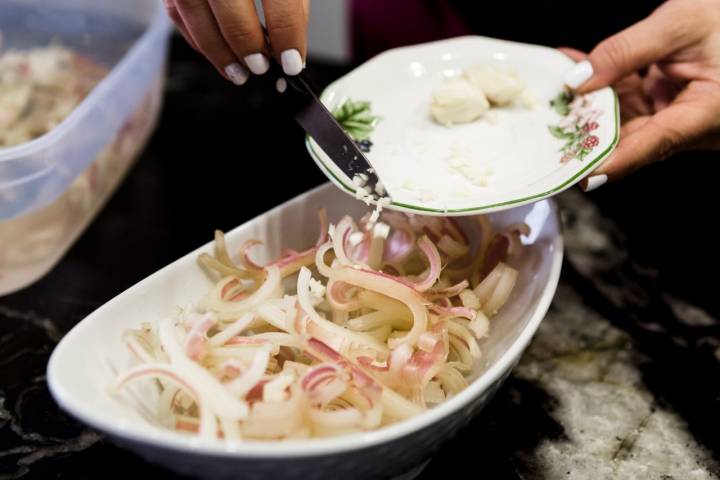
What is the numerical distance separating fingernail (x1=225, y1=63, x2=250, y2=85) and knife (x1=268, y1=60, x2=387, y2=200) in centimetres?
4

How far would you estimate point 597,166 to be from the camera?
1091 millimetres

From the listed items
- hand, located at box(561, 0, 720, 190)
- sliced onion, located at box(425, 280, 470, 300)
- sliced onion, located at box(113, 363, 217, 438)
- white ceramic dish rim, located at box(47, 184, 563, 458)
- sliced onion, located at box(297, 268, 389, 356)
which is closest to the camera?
white ceramic dish rim, located at box(47, 184, 563, 458)

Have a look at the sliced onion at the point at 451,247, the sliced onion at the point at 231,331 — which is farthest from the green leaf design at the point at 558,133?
the sliced onion at the point at 231,331

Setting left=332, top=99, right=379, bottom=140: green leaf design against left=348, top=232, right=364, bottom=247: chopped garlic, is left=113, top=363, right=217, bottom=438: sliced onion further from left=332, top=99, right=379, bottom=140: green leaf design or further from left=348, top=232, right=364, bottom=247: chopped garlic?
left=332, top=99, right=379, bottom=140: green leaf design

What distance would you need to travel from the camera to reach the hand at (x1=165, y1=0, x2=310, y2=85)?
99 cm

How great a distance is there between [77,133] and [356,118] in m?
0.50

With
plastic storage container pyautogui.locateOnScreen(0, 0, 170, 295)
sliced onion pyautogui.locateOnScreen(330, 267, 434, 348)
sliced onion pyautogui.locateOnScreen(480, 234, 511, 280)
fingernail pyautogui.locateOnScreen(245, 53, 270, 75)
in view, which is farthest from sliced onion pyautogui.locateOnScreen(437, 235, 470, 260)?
plastic storage container pyautogui.locateOnScreen(0, 0, 170, 295)

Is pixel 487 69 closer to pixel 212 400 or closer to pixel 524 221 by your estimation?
pixel 524 221

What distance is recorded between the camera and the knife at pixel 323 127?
1.08 metres

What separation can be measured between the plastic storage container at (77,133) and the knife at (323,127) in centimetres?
45

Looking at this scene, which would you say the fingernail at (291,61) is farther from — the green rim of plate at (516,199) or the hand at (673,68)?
the hand at (673,68)

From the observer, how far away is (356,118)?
1.27 metres

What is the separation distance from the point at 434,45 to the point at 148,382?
2.76ft

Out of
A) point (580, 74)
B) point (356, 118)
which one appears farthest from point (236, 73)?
point (580, 74)
